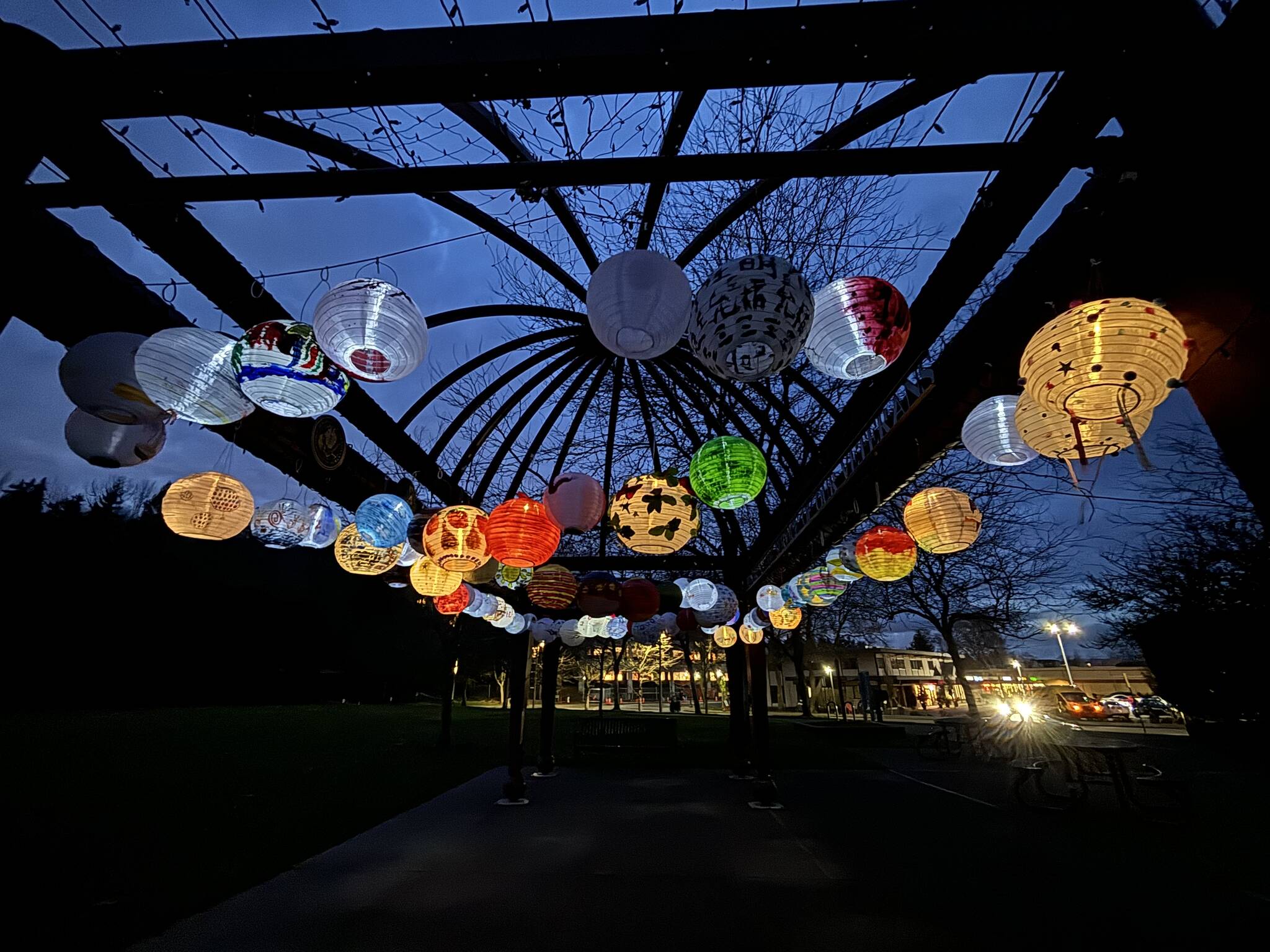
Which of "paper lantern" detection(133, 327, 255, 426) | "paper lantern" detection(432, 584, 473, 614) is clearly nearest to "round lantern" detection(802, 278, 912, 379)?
"paper lantern" detection(133, 327, 255, 426)

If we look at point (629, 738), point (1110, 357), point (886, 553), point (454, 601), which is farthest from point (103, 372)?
point (629, 738)

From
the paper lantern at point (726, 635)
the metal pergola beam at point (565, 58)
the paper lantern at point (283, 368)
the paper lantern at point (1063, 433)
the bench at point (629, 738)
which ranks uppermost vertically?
the metal pergola beam at point (565, 58)

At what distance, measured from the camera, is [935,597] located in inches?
766

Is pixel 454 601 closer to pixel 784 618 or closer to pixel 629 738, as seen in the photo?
pixel 784 618

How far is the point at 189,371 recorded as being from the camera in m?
2.96

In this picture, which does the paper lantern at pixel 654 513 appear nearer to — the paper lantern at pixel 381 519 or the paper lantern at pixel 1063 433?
the paper lantern at pixel 381 519

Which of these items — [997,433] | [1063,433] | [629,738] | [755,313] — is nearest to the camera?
[755,313]

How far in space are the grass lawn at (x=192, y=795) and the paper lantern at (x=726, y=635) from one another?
11.0 feet

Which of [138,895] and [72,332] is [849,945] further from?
[72,332]

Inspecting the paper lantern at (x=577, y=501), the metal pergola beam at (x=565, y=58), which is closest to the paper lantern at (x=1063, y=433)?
the metal pergola beam at (x=565, y=58)

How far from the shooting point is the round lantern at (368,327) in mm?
2912

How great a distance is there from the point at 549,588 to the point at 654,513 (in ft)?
8.45

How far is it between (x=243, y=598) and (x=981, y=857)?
37.8m

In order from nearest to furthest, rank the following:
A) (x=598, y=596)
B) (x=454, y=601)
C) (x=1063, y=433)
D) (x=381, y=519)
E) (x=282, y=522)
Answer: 1. (x=1063, y=433)
2. (x=381, y=519)
3. (x=282, y=522)
4. (x=598, y=596)
5. (x=454, y=601)
